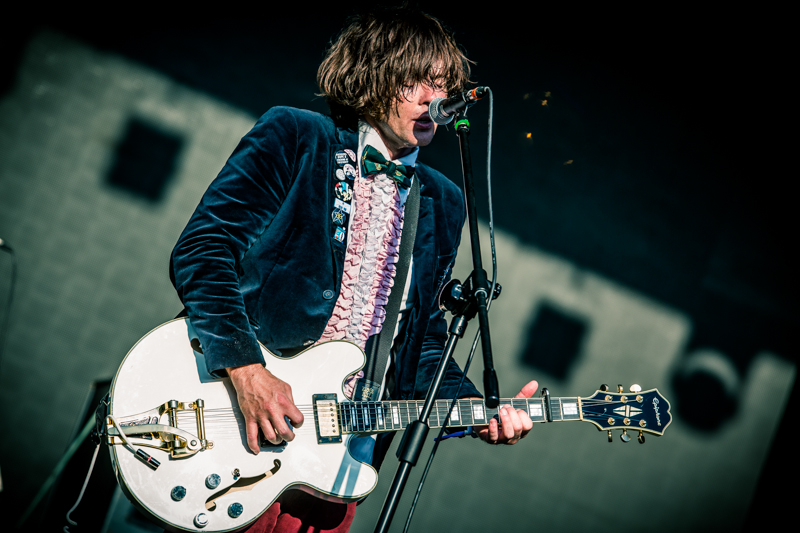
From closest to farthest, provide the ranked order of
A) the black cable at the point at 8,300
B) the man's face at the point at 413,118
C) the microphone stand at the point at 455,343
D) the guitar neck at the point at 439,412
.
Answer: the microphone stand at the point at 455,343 → the guitar neck at the point at 439,412 → the man's face at the point at 413,118 → the black cable at the point at 8,300

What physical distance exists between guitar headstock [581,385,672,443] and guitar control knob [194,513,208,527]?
1.33 m

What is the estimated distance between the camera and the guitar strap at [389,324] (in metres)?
1.79

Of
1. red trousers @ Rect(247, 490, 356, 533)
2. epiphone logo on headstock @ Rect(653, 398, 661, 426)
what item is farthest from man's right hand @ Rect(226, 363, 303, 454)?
epiphone logo on headstock @ Rect(653, 398, 661, 426)

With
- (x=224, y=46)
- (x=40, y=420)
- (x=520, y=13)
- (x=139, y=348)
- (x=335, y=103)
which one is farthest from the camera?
(x=520, y=13)

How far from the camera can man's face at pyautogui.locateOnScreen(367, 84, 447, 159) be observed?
1.90m

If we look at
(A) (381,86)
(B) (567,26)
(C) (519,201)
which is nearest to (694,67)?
(B) (567,26)

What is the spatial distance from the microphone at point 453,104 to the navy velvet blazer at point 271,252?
1.45ft

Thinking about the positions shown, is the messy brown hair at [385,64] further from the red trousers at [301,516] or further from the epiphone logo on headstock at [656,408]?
the epiphone logo on headstock at [656,408]

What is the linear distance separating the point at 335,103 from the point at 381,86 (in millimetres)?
220

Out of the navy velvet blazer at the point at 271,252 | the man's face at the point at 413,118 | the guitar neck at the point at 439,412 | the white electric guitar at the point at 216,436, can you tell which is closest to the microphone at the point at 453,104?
the man's face at the point at 413,118

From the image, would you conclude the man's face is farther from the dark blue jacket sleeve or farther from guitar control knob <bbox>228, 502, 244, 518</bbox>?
guitar control knob <bbox>228, 502, 244, 518</bbox>

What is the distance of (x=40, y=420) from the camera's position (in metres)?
3.03

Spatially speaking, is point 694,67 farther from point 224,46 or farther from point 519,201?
point 224,46

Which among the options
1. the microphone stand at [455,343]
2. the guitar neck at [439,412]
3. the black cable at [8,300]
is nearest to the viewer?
the microphone stand at [455,343]
